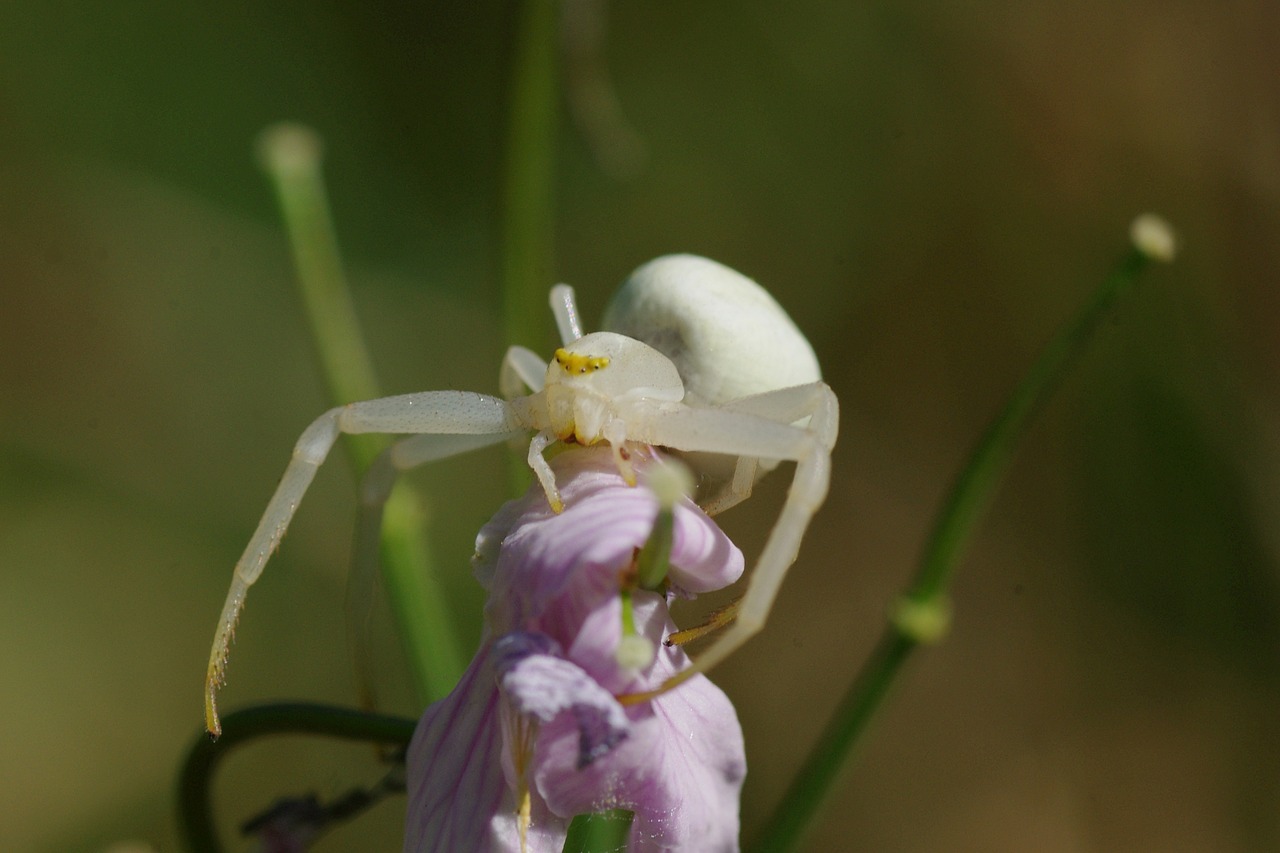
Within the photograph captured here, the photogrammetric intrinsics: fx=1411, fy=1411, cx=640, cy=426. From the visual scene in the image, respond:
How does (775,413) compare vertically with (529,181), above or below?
below

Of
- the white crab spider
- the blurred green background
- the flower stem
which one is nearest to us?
the white crab spider

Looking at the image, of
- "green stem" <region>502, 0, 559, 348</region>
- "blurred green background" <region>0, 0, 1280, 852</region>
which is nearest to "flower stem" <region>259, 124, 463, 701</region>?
"green stem" <region>502, 0, 559, 348</region>

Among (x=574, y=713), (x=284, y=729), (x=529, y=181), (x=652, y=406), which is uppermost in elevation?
(x=529, y=181)

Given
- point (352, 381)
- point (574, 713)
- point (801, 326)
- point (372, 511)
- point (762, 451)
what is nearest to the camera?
point (574, 713)

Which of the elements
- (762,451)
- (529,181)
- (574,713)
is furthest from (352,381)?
(574,713)

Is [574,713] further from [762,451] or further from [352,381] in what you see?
[352,381]

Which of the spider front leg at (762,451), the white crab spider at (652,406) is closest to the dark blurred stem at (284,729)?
the white crab spider at (652,406)

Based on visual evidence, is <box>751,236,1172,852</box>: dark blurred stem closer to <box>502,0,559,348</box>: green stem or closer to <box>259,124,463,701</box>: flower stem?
<box>259,124,463,701</box>: flower stem
